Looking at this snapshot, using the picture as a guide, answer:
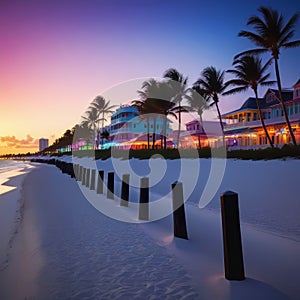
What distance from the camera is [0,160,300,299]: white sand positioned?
3445 millimetres

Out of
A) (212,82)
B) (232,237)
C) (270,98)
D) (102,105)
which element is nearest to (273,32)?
(212,82)

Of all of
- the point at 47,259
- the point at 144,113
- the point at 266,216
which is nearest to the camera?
the point at 47,259

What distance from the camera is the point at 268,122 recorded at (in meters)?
30.9

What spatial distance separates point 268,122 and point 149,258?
30624 mm

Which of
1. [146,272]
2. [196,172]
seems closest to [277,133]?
[196,172]

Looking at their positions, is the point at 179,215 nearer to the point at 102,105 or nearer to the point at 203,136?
the point at 203,136

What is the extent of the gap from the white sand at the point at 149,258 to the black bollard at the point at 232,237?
0.56 feet

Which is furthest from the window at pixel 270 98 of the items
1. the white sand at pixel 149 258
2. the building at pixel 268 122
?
the white sand at pixel 149 258

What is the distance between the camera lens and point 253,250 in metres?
4.72

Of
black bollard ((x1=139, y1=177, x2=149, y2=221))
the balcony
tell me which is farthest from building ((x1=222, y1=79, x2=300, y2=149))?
black bollard ((x1=139, y1=177, x2=149, y2=221))

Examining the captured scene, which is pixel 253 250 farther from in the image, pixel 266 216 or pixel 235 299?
pixel 266 216

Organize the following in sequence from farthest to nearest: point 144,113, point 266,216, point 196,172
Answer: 1. point 144,113
2. point 196,172
3. point 266,216

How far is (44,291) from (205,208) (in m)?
6.07

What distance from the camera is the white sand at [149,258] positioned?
11.3 ft
